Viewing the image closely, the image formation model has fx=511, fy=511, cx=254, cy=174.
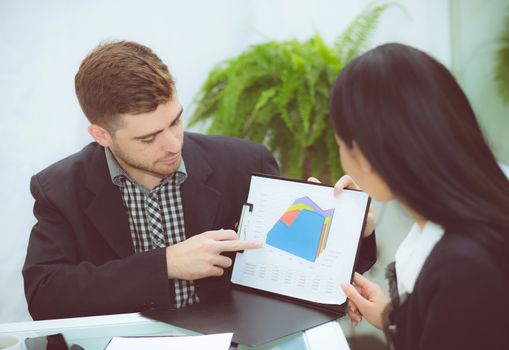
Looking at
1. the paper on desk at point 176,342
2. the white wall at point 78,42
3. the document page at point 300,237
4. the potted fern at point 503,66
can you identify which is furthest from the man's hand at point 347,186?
the white wall at point 78,42

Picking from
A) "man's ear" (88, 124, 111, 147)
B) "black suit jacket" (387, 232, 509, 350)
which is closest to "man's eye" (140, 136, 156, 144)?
"man's ear" (88, 124, 111, 147)

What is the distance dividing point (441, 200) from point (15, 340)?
828mm

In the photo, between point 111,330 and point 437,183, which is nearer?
point 437,183

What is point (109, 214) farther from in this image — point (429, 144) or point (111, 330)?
point (429, 144)

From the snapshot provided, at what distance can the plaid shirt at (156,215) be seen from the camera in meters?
1.47

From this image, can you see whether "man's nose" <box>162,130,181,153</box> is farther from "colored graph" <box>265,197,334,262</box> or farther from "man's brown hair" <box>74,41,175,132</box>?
"colored graph" <box>265,197,334,262</box>

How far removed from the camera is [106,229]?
144 cm

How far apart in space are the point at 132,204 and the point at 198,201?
19 cm

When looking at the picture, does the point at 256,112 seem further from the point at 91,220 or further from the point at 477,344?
the point at 477,344

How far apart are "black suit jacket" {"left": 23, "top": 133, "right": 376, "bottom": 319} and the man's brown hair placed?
0.20 m

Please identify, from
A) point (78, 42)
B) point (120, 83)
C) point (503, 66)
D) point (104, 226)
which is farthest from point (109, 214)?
point (503, 66)

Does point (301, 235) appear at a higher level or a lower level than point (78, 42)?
lower

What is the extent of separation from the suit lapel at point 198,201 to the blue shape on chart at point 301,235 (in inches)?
13.5

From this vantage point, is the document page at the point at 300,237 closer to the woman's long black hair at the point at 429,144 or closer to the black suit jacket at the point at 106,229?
the black suit jacket at the point at 106,229
